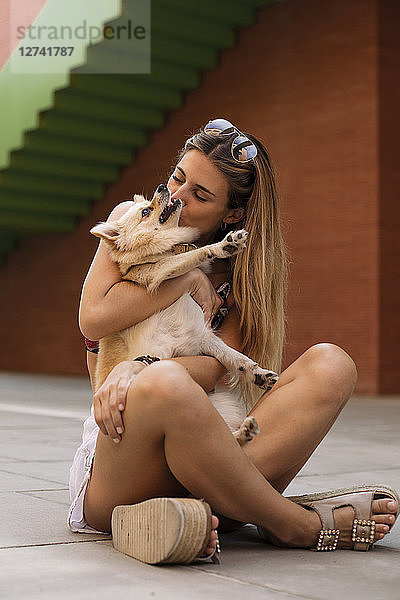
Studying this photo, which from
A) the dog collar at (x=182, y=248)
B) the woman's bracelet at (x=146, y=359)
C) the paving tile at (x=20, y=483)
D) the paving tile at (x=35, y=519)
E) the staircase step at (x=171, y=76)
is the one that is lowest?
the paving tile at (x=20, y=483)

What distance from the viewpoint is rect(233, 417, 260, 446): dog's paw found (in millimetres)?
2117

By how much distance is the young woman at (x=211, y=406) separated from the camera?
199 cm

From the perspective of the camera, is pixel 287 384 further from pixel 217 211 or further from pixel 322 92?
pixel 322 92

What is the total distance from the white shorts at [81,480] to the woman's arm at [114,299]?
242mm

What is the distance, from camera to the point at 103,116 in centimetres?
1078

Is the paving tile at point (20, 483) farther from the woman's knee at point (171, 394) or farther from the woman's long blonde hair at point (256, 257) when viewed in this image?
the woman's knee at point (171, 394)

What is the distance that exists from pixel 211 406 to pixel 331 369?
1.32 ft

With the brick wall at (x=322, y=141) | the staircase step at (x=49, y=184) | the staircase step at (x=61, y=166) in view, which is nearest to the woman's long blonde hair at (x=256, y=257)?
the brick wall at (x=322, y=141)

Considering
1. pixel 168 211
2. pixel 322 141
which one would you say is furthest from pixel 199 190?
pixel 322 141

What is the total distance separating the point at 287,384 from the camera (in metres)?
2.29

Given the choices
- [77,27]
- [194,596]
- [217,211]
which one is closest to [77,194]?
[77,27]

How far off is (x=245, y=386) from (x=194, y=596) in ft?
2.60

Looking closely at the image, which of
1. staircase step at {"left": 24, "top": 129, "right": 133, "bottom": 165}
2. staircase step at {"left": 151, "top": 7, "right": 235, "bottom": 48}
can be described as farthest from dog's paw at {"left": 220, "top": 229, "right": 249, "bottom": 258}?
staircase step at {"left": 24, "top": 129, "right": 133, "bottom": 165}

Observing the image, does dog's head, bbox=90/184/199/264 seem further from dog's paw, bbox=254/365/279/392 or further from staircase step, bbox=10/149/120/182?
staircase step, bbox=10/149/120/182
